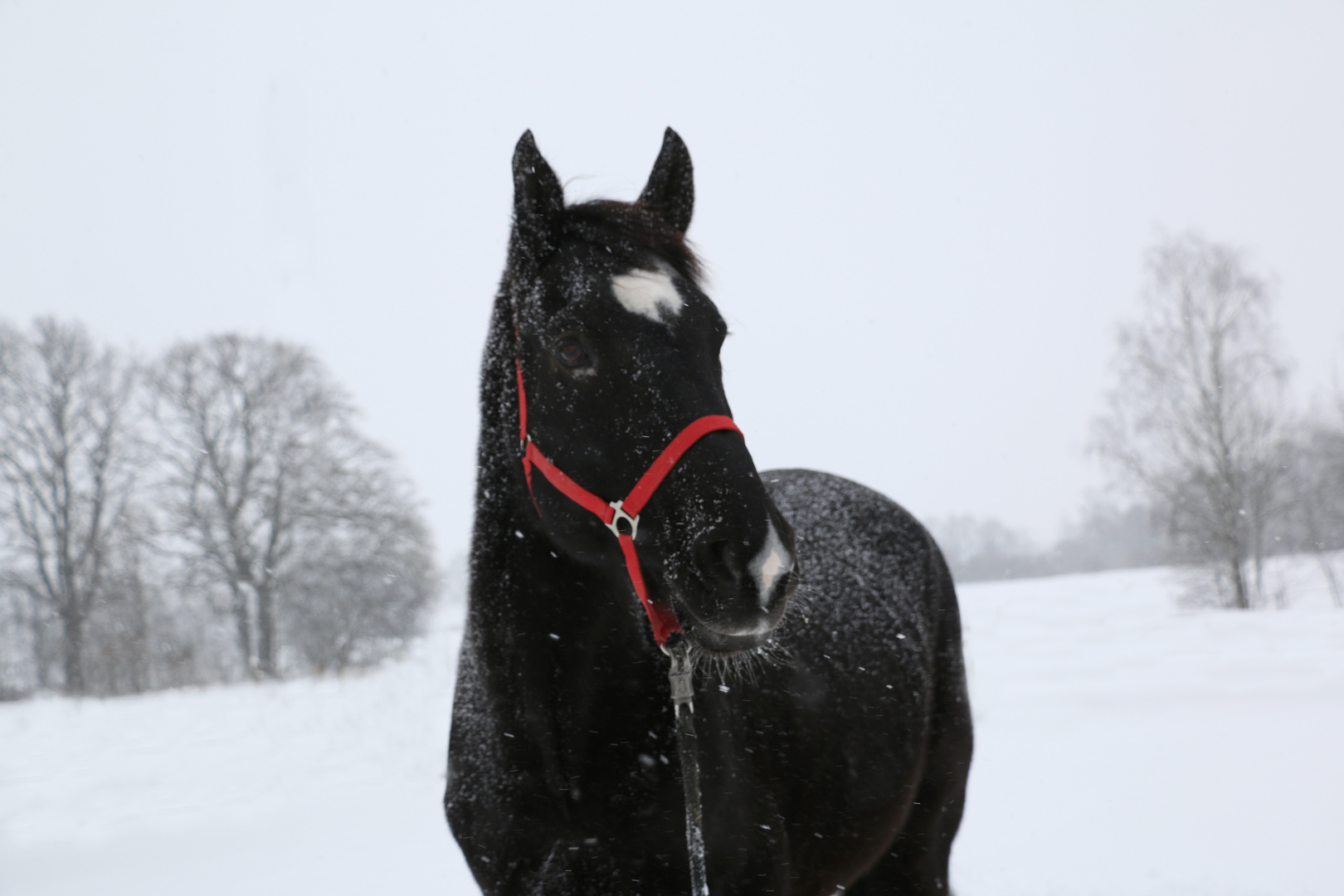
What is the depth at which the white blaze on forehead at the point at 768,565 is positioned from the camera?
141 centimetres

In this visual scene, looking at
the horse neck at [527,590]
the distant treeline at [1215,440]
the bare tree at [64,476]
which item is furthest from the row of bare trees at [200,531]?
the distant treeline at [1215,440]

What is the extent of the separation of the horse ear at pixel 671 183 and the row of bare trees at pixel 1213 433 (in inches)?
739

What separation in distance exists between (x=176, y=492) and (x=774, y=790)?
52.6ft

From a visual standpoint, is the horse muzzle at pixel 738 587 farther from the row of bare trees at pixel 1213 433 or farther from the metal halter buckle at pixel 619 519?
the row of bare trees at pixel 1213 433

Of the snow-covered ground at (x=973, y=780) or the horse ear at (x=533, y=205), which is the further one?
the snow-covered ground at (x=973, y=780)

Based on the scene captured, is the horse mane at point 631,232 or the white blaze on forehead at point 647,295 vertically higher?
the horse mane at point 631,232

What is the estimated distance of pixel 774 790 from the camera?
1.97m

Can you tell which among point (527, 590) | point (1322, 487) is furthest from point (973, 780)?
point (1322, 487)

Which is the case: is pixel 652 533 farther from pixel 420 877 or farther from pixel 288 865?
pixel 288 865

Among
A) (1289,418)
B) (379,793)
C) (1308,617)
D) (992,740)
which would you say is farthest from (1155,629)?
(379,793)

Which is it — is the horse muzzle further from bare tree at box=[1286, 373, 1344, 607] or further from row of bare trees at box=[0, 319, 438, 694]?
bare tree at box=[1286, 373, 1344, 607]

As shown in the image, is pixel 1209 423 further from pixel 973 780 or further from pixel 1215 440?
pixel 973 780

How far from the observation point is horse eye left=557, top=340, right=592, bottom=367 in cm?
176

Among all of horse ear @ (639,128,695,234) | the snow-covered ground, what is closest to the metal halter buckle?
horse ear @ (639,128,695,234)
